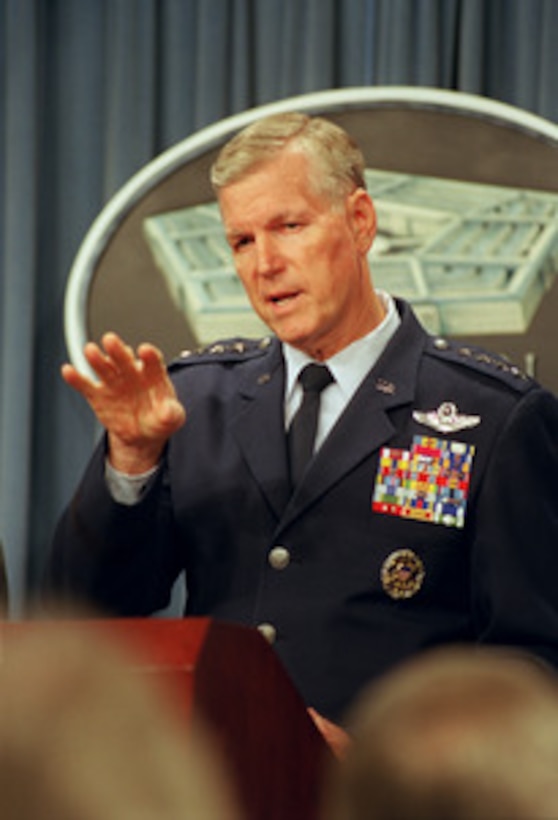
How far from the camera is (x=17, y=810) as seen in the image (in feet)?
1.33

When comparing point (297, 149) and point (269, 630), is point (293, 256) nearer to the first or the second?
point (297, 149)

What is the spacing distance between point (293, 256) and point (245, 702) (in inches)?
32.9

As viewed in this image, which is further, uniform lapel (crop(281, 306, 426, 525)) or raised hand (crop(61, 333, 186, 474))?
uniform lapel (crop(281, 306, 426, 525))

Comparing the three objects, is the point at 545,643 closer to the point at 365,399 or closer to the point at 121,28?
the point at 365,399

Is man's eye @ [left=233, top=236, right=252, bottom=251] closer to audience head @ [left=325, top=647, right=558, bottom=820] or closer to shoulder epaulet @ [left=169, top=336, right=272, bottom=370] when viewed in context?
shoulder epaulet @ [left=169, top=336, right=272, bottom=370]

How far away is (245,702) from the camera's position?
927 mm

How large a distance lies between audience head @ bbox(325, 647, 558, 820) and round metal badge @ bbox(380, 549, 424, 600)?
3.87 feet

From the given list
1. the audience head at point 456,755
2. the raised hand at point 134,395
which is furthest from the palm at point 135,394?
the audience head at point 456,755

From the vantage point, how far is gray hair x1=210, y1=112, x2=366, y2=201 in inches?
66.7

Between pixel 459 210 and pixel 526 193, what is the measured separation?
122mm

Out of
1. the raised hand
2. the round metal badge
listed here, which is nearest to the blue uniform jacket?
the round metal badge

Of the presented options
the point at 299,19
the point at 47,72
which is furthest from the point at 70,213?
the point at 299,19

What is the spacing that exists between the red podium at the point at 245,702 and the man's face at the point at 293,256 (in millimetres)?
662

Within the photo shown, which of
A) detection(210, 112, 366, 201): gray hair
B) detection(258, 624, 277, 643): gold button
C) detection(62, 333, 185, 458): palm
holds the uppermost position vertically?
detection(210, 112, 366, 201): gray hair
